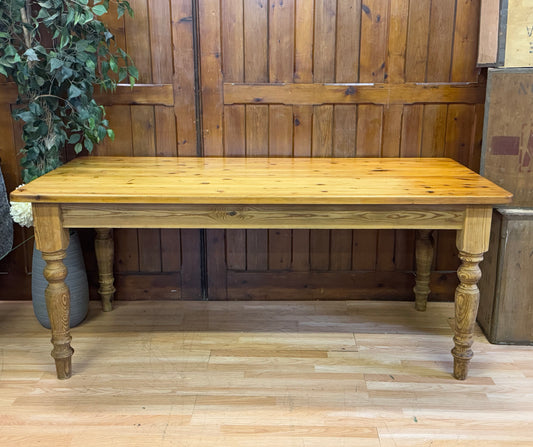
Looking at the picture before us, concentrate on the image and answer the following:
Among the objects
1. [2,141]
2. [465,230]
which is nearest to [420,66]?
[465,230]

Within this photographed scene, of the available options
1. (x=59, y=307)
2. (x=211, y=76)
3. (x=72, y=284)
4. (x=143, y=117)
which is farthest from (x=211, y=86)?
(x=59, y=307)

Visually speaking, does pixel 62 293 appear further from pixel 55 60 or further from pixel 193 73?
pixel 193 73

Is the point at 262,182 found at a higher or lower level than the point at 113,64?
lower

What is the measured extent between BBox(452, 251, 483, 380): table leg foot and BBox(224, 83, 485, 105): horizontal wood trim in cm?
97

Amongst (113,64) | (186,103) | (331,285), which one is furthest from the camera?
(331,285)

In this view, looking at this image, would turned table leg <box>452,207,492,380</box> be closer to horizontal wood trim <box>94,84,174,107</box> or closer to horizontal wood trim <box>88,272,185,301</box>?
horizontal wood trim <box>88,272,185,301</box>

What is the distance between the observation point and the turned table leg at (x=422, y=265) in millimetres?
3023

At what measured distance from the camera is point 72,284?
288cm

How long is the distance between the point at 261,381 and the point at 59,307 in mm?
884

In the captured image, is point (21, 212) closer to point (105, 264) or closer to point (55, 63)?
point (105, 264)

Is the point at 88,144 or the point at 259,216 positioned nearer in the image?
the point at 259,216

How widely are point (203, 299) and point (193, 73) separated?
1.21 metres

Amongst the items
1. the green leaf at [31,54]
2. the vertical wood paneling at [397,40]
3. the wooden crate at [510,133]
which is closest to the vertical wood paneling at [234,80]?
the vertical wood paneling at [397,40]

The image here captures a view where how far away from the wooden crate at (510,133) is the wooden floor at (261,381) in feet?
2.46
